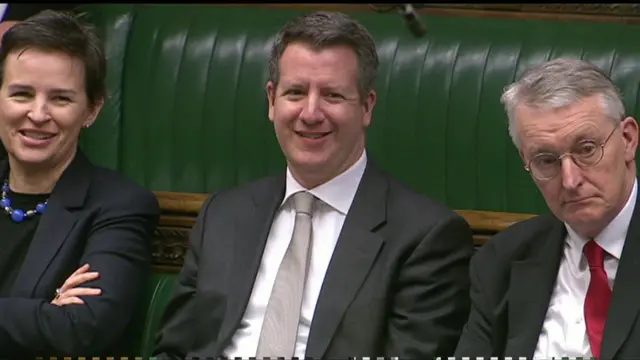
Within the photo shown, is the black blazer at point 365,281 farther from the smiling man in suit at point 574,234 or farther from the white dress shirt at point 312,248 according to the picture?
the smiling man in suit at point 574,234

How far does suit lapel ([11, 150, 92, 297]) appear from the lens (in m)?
2.84

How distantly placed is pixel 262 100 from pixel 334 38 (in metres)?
0.74

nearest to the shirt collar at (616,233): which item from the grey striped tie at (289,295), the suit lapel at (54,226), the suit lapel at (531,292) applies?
the suit lapel at (531,292)

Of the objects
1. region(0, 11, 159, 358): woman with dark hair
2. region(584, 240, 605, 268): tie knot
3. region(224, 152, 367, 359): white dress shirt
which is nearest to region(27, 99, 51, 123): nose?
region(0, 11, 159, 358): woman with dark hair

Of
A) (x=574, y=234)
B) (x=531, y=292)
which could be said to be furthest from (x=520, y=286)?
(x=574, y=234)

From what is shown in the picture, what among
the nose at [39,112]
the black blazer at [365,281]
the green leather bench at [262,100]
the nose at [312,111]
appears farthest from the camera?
the green leather bench at [262,100]

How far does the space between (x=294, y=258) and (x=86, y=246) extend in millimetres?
503

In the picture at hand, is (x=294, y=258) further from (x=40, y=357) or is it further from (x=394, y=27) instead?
(x=394, y=27)

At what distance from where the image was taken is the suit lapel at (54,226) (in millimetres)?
2840

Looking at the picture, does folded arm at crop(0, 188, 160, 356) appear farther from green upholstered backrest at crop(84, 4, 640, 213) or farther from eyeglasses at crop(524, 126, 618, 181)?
eyeglasses at crop(524, 126, 618, 181)

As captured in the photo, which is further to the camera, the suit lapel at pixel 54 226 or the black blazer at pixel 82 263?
the suit lapel at pixel 54 226

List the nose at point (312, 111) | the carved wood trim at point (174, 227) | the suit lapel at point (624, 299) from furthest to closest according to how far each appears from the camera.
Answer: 1. the carved wood trim at point (174, 227)
2. the nose at point (312, 111)
3. the suit lapel at point (624, 299)

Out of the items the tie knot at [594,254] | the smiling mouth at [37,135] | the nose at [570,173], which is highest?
the smiling mouth at [37,135]

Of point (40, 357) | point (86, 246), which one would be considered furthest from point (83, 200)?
point (40, 357)
